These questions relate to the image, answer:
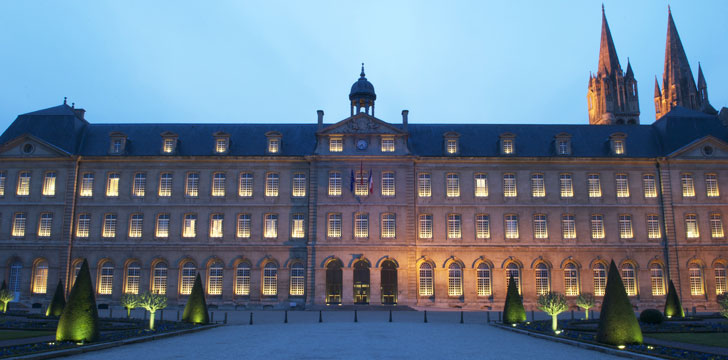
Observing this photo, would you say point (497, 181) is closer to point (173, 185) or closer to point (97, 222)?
point (173, 185)

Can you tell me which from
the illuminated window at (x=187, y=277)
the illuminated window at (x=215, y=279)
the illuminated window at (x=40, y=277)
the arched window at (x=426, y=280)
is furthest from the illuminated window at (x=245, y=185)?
the illuminated window at (x=40, y=277)

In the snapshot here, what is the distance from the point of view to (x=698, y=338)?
19.5 meters

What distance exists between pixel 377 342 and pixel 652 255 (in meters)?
28.3

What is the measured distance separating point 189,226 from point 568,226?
26710mm

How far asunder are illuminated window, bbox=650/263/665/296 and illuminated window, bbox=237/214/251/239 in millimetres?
28236

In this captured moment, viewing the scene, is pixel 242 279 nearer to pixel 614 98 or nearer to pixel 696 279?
pixel 696 279

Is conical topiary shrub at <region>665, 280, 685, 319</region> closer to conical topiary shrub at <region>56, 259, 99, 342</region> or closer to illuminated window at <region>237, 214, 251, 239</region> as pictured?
illuminated window at <region>237, 214, 251, 239</region>

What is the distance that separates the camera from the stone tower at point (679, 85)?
204 ft

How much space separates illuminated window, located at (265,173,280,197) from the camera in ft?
131

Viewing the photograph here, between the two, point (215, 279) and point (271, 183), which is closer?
point (215, 279)

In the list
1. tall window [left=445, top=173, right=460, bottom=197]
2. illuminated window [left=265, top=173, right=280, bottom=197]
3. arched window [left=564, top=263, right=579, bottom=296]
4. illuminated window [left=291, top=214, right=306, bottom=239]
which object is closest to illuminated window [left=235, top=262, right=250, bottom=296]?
illuminated window [left=291, top=214, right=306, bottom=239]

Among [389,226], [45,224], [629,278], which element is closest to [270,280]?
[389,226]

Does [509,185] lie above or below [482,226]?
above

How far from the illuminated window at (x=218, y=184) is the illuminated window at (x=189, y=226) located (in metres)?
2.20
